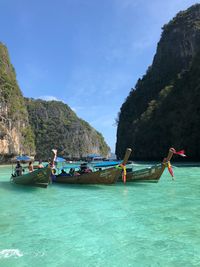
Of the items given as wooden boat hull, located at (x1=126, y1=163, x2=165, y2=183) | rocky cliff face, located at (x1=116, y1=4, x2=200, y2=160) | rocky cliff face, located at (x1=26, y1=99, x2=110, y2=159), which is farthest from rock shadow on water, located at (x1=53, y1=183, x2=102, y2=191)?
rocky cliff face, located at (x1=26, y1=99, x2=110, y2=159)

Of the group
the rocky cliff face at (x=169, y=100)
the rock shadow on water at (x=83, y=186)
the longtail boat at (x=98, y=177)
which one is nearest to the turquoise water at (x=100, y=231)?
the rock shadow on water at (x=83, y=186)

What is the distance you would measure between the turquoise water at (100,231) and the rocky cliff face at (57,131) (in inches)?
5382

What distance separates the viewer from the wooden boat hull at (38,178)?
20.2m

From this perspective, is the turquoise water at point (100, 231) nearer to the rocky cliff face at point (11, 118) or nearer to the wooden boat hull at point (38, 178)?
the wooden boat hull at point (38, 178)

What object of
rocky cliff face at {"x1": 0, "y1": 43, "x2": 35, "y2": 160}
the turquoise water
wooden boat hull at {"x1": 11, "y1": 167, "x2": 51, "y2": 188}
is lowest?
the turquoise water

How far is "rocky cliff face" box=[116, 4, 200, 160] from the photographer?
5991 cm

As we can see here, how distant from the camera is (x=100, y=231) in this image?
9.69 meters

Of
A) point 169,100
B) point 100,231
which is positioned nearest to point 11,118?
point 169,100

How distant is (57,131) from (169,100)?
341ft

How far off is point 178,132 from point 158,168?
130 feet

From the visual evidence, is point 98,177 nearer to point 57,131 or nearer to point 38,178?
point 38,178

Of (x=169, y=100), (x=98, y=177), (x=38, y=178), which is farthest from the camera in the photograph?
(x=169, y=100)

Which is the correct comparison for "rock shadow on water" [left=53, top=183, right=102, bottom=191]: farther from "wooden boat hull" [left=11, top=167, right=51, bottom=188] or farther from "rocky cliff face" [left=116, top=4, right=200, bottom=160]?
"rocky cliff face" [left=116, top=4, right=200, bottom=160]

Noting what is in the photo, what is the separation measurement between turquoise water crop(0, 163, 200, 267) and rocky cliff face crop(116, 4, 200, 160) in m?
44.5
